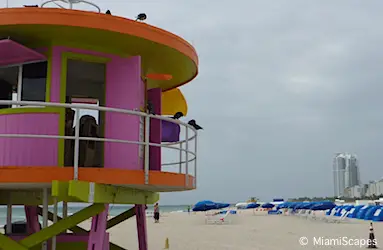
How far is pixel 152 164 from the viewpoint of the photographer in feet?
34.8

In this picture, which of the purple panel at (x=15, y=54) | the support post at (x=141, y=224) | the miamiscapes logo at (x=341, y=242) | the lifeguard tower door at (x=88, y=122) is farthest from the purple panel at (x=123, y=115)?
the miamiscapes logo at (x=341, y=242)

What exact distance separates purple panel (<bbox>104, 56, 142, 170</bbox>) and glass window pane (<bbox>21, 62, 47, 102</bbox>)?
3.76 ft

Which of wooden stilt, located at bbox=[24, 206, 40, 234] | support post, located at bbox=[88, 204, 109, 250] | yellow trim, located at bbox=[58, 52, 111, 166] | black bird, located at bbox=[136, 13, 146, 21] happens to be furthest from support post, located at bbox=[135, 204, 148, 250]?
black bird, located at bbox=[136, 13, 146, 21]

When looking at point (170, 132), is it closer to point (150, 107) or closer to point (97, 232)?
point (150, 107)

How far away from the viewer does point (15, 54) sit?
8312mm

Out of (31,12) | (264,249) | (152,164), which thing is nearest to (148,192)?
(152,164)

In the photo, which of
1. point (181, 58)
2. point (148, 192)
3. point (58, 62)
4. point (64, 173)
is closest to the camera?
point (64, 173)

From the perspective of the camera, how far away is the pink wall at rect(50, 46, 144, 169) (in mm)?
8719

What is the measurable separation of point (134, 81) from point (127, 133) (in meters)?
0.95

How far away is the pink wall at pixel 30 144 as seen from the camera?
8062 mm

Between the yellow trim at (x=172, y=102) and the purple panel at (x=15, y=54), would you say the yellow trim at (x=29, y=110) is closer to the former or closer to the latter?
the purple panel at (x=15, y=54)

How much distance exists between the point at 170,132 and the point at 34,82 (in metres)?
4.01

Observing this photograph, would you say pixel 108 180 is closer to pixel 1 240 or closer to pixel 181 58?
pixel 1 240

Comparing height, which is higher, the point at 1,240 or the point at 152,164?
the point at 152,164
